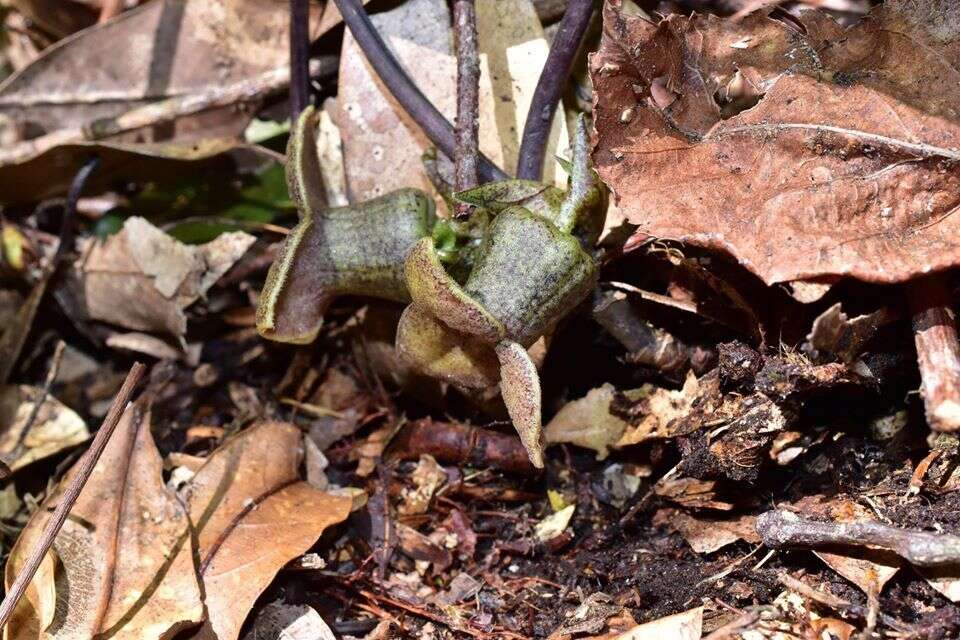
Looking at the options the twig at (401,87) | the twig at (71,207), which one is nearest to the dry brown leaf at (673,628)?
Result: the twig at (401,87)

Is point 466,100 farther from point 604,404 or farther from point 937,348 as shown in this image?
point 937,348

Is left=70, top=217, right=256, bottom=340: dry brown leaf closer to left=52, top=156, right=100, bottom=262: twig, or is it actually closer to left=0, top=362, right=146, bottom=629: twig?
left=52, top=156, right=100, bottom=262: twig

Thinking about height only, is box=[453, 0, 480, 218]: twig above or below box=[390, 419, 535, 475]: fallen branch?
above

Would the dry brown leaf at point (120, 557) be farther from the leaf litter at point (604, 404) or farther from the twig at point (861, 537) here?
the twig at point (861, 537)

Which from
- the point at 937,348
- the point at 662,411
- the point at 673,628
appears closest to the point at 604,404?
the point at 662,411

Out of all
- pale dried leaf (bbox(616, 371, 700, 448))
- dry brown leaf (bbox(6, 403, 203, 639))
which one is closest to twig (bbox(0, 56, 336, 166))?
dry brown leaf (bbox(6, 403, 203, 639))
